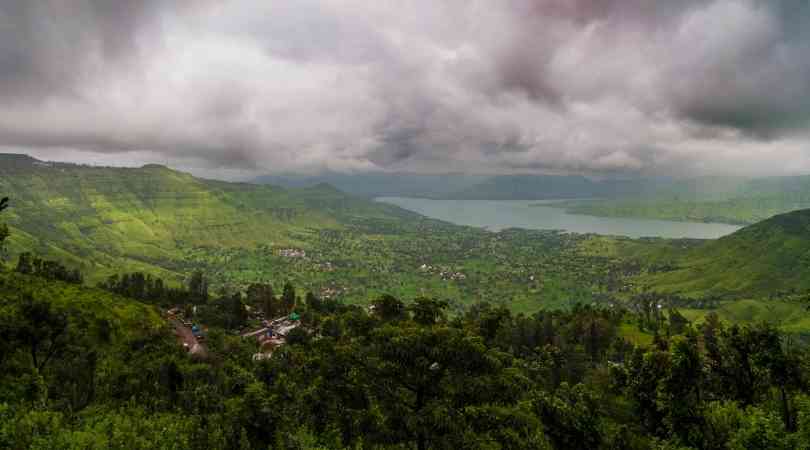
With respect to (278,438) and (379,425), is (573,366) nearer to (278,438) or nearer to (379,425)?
(379,425)

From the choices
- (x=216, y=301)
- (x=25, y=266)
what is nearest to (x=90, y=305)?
(x=216, y=301)

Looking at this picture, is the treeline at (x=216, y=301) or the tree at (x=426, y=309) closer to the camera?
the tree at (x=426, y=309)

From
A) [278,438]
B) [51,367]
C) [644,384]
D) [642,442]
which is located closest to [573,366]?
[644,384]

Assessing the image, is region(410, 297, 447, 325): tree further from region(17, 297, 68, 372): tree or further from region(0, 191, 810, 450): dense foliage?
region(17, 297, 68, 372): tree

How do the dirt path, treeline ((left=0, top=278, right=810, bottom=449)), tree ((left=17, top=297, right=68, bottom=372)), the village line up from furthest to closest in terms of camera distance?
the village, the dirt path, tree ((left=17, top=297, right=68, bottom=372)), treeline ((left=0, top=278, right=810, bottom=449))

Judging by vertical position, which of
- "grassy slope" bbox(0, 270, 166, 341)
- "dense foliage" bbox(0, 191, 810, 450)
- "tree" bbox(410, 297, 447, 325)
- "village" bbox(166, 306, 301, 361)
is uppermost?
"tree" bbox(410, 297, 447, 325)

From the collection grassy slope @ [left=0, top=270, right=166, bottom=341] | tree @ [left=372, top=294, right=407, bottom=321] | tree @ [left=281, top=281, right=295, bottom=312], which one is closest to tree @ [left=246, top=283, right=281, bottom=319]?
tree @ [left=281, top=281, right=295, bottom=312]

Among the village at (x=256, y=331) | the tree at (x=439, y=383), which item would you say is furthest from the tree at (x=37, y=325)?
the village at (x=256, y=331)

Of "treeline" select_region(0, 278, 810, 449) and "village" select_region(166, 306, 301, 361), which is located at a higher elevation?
"treeline" select_region(0, 278, 810, 449)

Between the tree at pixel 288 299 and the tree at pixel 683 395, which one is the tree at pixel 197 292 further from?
the tree at pixel 683 395

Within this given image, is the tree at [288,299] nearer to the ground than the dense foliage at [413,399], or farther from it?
nearer to the ground

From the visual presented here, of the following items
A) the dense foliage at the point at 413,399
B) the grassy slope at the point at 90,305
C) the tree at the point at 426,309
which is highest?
the tree at the point at 426,309

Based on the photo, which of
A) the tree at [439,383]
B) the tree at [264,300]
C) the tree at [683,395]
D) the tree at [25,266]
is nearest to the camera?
the tree at [439,383]

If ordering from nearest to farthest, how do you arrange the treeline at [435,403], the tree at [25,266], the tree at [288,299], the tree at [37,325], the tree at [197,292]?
the treeline at [435,403]
the tree at [37,325]
the tree at [25,266]
the tree at [288,299]
the tree at [197,292]
